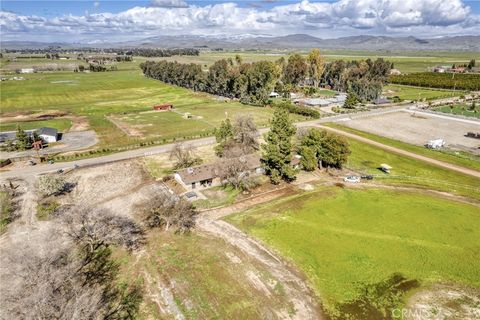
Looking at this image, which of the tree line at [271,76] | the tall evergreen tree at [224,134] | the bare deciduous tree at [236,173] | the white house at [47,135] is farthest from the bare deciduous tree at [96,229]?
the tree line at [271,76]

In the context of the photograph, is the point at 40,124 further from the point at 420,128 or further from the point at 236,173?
the point at 420,128

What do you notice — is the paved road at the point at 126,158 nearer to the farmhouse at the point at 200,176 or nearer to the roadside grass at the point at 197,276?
the farmhouse at the point at 200,176

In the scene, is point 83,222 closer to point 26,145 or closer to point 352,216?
point 352,216

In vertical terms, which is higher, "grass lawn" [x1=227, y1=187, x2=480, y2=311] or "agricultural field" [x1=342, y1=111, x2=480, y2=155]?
"agricultural field" [x1=342, y1=111, x2=480, y2=155]

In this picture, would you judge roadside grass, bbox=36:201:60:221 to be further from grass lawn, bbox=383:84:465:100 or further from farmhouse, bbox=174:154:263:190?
grass lawn, bbox=383:84:465:100

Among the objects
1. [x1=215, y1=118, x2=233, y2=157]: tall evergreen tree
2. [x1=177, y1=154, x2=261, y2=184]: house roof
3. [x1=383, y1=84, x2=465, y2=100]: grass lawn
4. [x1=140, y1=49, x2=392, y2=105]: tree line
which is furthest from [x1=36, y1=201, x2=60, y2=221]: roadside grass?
[x1=383, y1=84, x2=465, y2=100]: grass lawn

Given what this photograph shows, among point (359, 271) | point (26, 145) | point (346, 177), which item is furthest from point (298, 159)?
point (26, 145)
